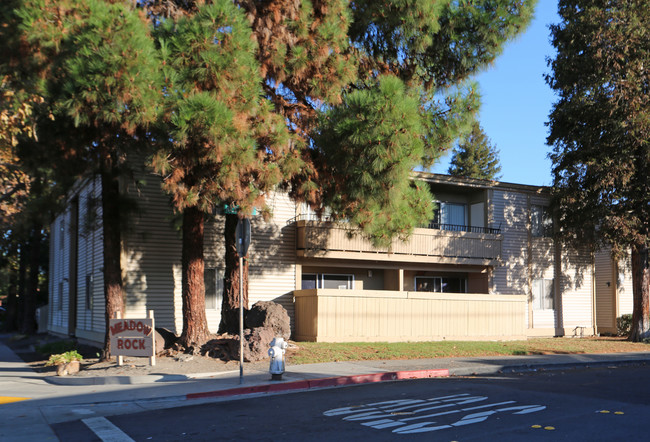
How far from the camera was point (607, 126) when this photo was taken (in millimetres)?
23922

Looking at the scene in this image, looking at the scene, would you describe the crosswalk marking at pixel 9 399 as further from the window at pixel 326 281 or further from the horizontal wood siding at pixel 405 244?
the window at pixel 326 281

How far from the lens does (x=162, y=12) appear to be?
14.1m

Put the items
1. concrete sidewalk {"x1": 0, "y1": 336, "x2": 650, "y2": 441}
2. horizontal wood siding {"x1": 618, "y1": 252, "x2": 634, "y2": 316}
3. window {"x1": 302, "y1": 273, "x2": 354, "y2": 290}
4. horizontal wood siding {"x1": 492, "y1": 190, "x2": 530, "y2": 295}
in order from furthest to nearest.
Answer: horizontal wood siding {"x1": 618, "y1": 252, "x2": 634, "y2": 316}
horizontal wood siding {"x1": 492, "y1": 190, "x2": 530, "y2": 295}
window {"x1": 302, "y1": 273, "x2": 354, "y2": 290}
concrete sidewalk {"x1": 0, "y1": 336, "x2": 650, "y2": 441}

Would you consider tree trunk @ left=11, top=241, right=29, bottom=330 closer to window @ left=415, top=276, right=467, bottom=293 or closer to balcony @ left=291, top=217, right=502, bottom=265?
balcony @ left=291, top=217, right=502, bottom=265

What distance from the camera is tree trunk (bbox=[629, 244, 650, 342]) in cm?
2520

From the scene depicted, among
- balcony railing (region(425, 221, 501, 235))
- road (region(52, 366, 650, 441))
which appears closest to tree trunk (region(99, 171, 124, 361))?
road (region(52, 366, 650, 441))

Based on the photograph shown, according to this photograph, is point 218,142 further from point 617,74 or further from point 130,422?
point 617,74

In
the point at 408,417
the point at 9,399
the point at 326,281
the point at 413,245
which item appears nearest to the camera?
A: the point at 408,417

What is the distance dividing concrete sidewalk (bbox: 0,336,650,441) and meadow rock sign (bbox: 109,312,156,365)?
1.26 m

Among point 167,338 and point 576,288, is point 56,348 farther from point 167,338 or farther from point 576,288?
point 576,288

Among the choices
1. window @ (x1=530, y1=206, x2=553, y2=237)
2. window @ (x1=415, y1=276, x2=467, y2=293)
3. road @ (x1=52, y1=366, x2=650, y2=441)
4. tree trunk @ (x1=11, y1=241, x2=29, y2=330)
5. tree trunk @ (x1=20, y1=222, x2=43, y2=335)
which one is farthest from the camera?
tree trunk @ (x1=11, y1=241, x2=29, y2=330)

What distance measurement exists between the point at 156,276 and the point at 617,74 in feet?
60.7

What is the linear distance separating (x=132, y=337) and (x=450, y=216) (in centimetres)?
1738

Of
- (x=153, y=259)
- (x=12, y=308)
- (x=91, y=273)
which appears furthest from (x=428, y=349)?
(x=12, y=308)
